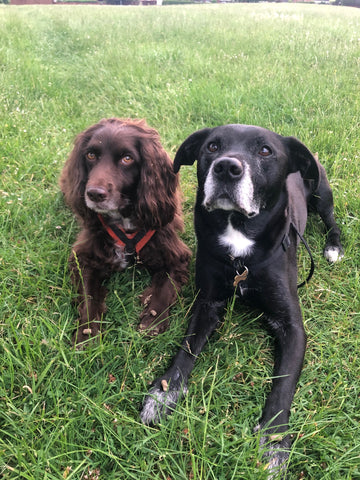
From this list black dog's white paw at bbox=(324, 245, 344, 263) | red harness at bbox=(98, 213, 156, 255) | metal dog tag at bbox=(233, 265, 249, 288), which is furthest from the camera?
black dog's white paw at bbox=(324, 245, 344, 263)

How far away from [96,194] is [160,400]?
1.14 m

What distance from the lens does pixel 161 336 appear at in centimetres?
207

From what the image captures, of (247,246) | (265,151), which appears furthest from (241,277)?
(265,151)

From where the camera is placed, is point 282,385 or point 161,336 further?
point 161,336

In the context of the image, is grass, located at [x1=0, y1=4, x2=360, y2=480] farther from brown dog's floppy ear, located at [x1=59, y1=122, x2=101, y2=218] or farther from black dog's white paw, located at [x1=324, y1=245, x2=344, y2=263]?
brown dog's floppy ear, located at [x1=59, y1=122, x2=101, y2=218]

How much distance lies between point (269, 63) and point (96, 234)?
15.0ft

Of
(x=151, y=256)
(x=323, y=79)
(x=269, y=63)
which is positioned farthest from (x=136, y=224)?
(x=269, y=63)

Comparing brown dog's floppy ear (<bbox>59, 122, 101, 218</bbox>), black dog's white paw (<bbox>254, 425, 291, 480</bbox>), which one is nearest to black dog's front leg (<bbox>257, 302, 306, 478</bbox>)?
black dog's white paw (<bbox>254, 425, 291, 480</bbox>)

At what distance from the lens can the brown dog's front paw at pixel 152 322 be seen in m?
2.14

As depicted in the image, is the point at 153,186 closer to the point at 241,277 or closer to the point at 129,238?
the point at 129,238

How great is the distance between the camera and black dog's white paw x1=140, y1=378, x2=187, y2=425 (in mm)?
1700

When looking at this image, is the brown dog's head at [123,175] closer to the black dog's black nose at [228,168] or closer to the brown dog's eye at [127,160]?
the brown dog's eye at [127,160]

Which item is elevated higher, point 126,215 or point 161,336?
point 126,215

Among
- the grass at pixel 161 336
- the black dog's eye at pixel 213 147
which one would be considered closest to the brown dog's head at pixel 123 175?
the grass at pixel 161 336
